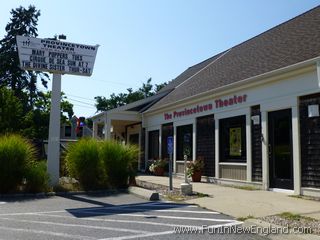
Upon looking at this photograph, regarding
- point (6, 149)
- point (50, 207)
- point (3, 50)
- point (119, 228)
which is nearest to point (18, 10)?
point (3, 50)

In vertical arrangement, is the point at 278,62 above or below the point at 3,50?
below

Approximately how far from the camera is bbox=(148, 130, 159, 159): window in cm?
2306

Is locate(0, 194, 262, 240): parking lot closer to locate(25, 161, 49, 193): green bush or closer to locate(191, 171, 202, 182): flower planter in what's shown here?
locate(25, 161, 49, 193): green bush

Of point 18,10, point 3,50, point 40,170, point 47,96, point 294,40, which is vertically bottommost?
point 40,170

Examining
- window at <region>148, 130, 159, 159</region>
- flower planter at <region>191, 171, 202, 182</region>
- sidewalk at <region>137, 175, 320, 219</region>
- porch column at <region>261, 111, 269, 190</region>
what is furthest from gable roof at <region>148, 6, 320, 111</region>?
sidewalk at <region>137, 175, 320, 219</region>

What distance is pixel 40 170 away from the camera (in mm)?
13258

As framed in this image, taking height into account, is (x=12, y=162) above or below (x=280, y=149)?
below

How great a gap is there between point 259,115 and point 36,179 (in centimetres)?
759

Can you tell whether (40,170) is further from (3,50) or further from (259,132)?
(3,50)

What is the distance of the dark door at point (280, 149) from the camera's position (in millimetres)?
12469

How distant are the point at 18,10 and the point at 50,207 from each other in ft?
130

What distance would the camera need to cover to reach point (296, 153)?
1197 centimetres

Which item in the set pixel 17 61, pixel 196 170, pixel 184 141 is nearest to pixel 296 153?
pixel 196 170

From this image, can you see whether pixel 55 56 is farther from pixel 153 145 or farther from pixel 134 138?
pixel 134 138
